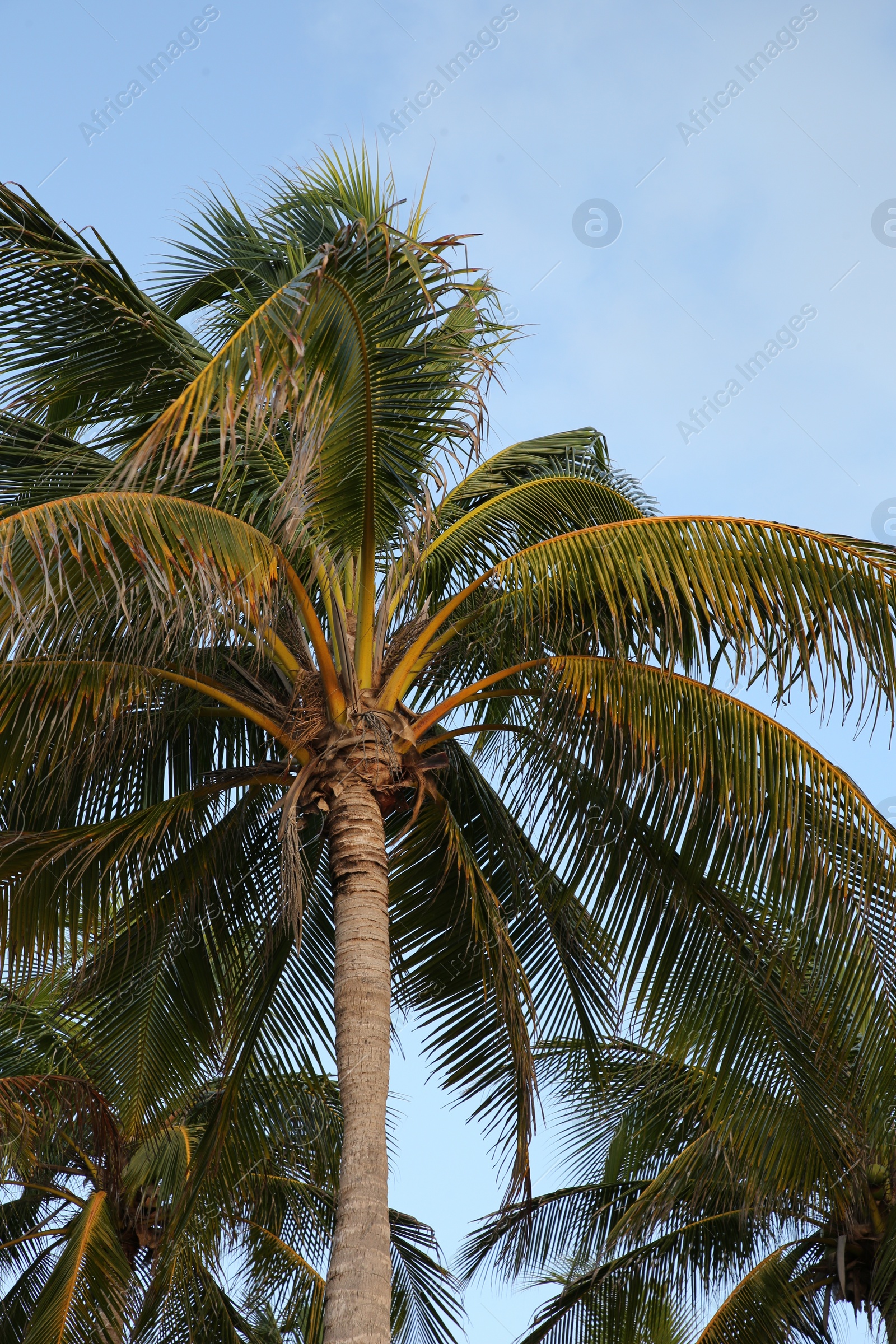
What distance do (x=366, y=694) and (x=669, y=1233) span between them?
7018 millimetres

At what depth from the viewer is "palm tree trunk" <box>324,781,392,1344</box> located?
577 centimetres

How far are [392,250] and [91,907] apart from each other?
387 cm

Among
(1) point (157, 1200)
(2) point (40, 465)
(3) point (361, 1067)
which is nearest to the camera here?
(3) point (361, 1067)

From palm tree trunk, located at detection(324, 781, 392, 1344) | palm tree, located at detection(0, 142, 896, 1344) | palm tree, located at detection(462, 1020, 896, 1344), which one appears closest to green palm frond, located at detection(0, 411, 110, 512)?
palm tree, located at detection(0, 142, 896, 1344)

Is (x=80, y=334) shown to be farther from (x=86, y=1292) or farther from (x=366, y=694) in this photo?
(x=86, y=1292)

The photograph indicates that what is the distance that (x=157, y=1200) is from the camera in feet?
34.2

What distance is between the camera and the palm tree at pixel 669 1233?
1078 cm

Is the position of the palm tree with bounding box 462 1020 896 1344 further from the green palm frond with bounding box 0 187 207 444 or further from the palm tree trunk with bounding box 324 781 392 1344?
the green palm frond with bounding box 0 187 207 444

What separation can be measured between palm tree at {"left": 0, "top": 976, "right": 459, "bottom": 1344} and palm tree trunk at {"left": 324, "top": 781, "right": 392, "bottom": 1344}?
161 cm

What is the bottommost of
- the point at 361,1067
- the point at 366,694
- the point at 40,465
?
the point at 361,1067

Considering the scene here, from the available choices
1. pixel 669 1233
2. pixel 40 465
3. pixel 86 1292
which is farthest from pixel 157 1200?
pixel 40 465

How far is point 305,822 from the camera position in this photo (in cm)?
840

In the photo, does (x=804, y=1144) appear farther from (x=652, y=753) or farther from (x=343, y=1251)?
(x=343, y=1251)

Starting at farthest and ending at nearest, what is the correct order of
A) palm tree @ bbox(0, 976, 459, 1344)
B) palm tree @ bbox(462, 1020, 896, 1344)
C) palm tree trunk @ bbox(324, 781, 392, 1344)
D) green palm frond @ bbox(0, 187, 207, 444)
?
1. palm tree @ bbox(462, 1020, 896, 1344)
2. palm tree @ bbox(0, 976, 459, 1344)
3. green palm frond @ bbox(0, 187, 207, 444)
4. palm tree trunk @ bbox(324, 781, 392, 1344)
